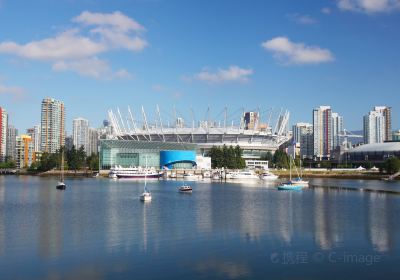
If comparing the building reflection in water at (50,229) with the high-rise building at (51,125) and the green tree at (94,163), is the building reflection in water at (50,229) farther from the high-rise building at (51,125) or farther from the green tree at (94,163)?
the high-rise building at (51,125)

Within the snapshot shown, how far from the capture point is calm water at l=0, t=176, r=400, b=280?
50.7 feet

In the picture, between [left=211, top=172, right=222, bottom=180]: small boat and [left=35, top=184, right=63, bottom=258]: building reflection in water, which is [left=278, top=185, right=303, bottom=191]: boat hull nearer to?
[left=35, top=184, right=63, bottom=258]: building reflection in water

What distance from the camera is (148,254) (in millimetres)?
17688

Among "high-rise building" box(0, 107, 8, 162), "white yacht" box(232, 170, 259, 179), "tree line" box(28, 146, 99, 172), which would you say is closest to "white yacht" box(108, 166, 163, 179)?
"white yacht" box(232, 170, 259, 179)

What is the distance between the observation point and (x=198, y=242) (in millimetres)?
20031

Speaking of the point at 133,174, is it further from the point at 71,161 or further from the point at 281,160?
the point at 281,160

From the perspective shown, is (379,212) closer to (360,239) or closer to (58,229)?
(360,239)

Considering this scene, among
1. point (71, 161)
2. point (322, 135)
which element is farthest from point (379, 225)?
point (322, 135)

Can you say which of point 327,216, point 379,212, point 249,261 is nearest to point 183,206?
point 327,216

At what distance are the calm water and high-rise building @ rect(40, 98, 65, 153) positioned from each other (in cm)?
13521

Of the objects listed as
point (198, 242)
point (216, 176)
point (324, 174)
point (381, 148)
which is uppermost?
point (381, 148)

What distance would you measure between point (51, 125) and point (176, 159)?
75073 mm

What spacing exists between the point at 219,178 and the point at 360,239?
6933 centimetres

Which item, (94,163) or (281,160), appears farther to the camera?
(281,160)
